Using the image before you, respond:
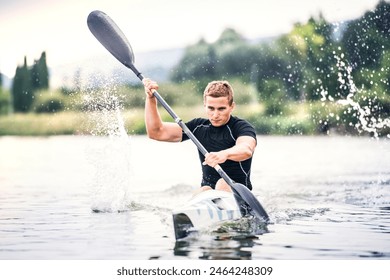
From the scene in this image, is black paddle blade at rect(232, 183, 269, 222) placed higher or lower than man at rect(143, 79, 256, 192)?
lower

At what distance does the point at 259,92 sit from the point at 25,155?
2.03 m

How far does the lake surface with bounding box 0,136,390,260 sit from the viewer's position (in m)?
3.07

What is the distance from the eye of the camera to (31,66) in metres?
5.02

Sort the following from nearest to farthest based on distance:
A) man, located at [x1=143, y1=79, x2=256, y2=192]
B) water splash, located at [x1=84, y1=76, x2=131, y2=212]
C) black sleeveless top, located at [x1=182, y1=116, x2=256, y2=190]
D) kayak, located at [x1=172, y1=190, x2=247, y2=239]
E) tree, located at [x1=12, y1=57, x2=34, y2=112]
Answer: kayak, located at [x1=172, y1=190, x2=247, y2=239], man, located at [x1=143, y1=79, x2=256, y2=192], black sleeveless top, located at [x1=182, y1=116, x2=256, y2=190], water splash, located at [x1=84, y1=76, x2=131, y2=212], tree, located at [x1=12, y1=57, x2=34, y2=112]

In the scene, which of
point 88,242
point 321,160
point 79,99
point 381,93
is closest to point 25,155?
point 79,99

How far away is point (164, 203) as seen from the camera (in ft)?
13.9

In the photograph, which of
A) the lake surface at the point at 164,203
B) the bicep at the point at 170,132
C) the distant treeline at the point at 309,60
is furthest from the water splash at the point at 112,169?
the distant treeline at the point at 309,60

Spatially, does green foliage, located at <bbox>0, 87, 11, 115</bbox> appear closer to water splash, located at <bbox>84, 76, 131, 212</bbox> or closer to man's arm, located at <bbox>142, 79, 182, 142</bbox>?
water splash, located at <bbox>84, 76, 131, 212</bbox>

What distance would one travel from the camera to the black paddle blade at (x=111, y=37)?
358 centimetres

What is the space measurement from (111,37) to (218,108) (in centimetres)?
67

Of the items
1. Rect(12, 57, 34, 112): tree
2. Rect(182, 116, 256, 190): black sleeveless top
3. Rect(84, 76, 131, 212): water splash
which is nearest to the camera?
Rect(182, 116, 256, 190): black sleeveless top

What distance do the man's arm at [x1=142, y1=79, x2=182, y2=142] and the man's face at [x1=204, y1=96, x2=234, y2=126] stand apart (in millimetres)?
195

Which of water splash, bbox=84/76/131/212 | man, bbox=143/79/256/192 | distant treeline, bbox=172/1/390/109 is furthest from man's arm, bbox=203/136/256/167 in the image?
distant treeline, bbox=172/1/390/109
